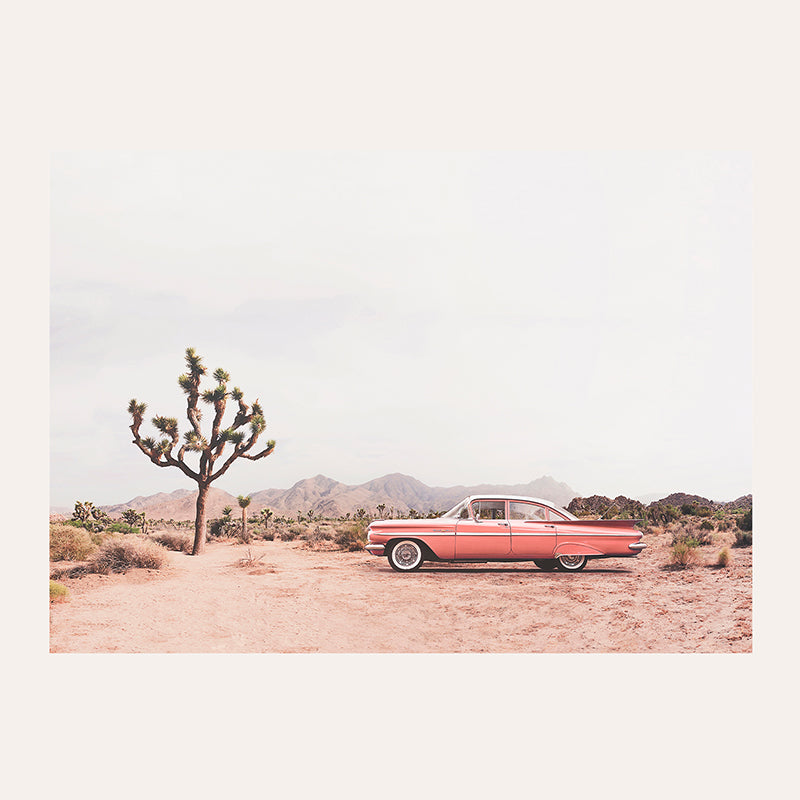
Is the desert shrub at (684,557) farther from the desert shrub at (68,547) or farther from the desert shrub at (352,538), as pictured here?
the desert shrub at (68,547)

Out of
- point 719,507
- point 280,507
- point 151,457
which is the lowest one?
point 280,507

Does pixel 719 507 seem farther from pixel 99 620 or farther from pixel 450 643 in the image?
pixel 99 620

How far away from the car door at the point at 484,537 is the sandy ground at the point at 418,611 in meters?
0.48

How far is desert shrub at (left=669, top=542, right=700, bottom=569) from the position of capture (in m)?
13.0

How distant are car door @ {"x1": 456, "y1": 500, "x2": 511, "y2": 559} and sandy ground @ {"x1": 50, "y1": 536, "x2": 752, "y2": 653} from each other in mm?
477

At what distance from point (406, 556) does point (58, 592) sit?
6.54 meters

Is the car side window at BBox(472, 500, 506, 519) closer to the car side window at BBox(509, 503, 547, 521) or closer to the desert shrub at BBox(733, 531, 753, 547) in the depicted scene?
the car side window at BBox(509, 503, 547, 521)

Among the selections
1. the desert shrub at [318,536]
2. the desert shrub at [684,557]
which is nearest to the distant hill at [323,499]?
the desert shrub at [318,536]

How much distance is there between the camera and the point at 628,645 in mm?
9133

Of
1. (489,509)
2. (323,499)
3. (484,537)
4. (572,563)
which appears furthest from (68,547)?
(323,499)

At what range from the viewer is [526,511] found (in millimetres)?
12078

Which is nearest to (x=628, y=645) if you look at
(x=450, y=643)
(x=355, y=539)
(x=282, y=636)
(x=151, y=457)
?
(x=450, y=643)

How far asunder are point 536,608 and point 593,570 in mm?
2668

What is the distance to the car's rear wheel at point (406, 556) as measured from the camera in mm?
12195
